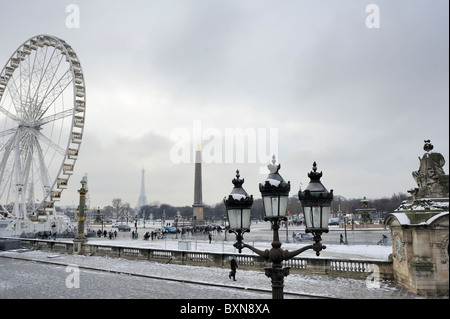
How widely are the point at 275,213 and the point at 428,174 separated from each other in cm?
820

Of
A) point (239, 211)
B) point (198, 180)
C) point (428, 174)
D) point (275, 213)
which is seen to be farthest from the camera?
point (198, 180)

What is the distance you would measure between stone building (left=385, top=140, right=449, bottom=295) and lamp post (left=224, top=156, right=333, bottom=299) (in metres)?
6.46

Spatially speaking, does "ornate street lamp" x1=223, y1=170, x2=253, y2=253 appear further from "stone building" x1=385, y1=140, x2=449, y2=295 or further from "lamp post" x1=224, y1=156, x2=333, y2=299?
"stone building" x1=385, y1=140, x2=449, y2=295

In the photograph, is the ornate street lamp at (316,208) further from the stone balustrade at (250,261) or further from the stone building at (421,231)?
the stone balustrade at (250,261)

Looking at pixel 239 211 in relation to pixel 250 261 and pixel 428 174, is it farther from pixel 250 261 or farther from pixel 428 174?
pixel 250 261

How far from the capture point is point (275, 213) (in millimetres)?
6129

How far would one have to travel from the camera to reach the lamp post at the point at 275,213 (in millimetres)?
5793

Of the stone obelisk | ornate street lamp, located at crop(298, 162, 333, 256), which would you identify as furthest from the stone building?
the stone obelisk

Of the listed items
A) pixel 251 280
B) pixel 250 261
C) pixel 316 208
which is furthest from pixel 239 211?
pixel 250 261

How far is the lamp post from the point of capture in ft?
19.0
